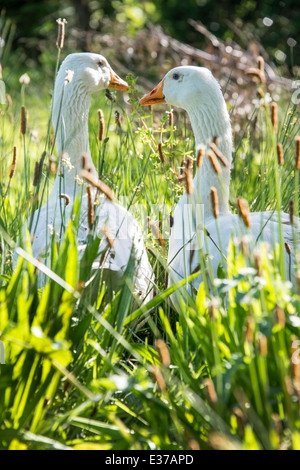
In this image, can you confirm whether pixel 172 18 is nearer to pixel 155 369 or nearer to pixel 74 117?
pixel 74 117

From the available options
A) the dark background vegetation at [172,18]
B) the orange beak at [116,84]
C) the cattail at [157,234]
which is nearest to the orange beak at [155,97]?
the orange beak at [116,84]

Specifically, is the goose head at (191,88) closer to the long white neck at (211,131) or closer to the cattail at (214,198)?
the long white neck at (211,131)

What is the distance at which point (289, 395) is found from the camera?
5.97 ft

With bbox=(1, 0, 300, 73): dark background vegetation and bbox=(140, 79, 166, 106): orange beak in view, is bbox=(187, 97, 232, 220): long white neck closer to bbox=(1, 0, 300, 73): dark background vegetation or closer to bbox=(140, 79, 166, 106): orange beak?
bbox=(140, 79, 166, 106): orange beak

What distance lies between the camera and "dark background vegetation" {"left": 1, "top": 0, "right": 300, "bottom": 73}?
11516 millimetres

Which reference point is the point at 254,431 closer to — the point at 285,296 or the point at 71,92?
the point at 285,296

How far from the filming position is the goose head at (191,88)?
145 inches

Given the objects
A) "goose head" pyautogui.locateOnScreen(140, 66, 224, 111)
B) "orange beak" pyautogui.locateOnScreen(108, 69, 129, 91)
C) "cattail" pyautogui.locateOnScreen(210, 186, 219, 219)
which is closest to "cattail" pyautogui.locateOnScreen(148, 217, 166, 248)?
"goose head" pyautogui.locateOnScreen(140, 66, 224, 111)

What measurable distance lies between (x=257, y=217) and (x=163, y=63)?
5.04 meters

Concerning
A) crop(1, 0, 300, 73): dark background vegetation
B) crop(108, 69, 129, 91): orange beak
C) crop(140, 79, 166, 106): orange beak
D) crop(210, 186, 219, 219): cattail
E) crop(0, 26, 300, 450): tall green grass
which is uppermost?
crop(1, 0, 300, 73): dark background vegetation

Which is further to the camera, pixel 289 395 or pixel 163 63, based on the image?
pixel 163 63

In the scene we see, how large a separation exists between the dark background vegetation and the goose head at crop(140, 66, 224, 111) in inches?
262

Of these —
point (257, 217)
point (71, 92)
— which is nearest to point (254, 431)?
point (257, 217)

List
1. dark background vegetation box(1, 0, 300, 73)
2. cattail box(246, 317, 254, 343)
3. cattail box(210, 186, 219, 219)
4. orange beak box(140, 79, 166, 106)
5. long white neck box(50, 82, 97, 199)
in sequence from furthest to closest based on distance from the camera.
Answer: dark background vegetation box(1, 0, 300, 73)
orange beak box(140, 79, 166, 106)
long white neck box(50, 82, 97, 199)
cattail box(210, 186, 219, 219)
cattail box(246, 317, 254, 343)
